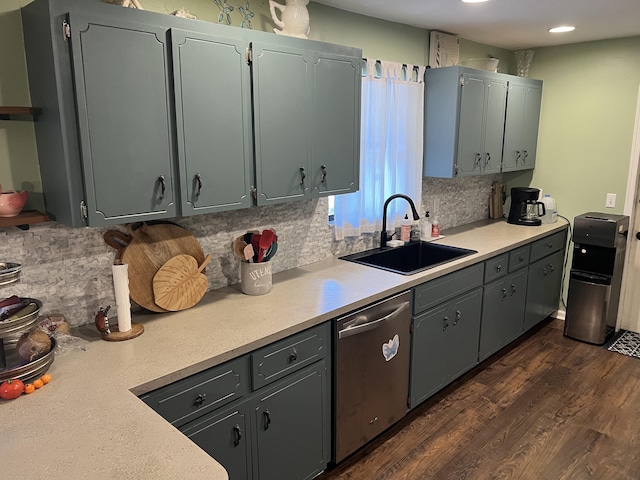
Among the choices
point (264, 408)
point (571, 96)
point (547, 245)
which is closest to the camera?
point (264, 408)

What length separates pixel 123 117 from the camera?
5.52 feet

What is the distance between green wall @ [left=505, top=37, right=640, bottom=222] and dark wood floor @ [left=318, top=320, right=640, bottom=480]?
1.40 m

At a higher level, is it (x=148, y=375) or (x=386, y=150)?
(x=386, y=150)

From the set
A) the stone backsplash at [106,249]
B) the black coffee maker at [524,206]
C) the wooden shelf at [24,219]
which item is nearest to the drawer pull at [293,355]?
the stone backsplash at [106,249]

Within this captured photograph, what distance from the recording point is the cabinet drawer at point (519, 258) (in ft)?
11.3

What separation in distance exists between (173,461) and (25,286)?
1.02 m

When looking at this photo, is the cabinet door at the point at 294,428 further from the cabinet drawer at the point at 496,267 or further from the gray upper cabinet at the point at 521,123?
the gray upper cabinet at the point at 521,123

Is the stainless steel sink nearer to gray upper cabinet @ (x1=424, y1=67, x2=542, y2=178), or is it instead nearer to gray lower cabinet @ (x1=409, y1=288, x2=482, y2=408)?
gray lower cabinet @ (x1=409, y1=288, x2=482, y2=408)

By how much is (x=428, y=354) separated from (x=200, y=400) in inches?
60.8

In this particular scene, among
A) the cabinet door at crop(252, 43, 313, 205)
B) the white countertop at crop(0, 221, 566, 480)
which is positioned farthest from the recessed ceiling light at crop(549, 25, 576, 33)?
the cabinet door at crop(252, 43, 313, 205)

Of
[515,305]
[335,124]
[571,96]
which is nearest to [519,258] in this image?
[515,305]

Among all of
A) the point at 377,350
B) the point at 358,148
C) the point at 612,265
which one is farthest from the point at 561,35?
the point at 377,350

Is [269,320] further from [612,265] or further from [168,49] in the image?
[612,265]

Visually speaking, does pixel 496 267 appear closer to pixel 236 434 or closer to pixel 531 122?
pixel 531 122
